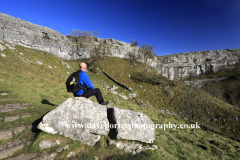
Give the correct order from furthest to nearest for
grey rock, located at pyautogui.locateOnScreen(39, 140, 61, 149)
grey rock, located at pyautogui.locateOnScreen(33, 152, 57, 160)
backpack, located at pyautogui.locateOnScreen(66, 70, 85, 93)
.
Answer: backpack, located at pyautogui.locateOnScreen(66, 70, 85, 93), grey rock, located at pyautogui.locateOnScreen(39, 140, 61, 149), grey rock, located at pyautogui.locateOnScreen(33, 152, 57, 160)

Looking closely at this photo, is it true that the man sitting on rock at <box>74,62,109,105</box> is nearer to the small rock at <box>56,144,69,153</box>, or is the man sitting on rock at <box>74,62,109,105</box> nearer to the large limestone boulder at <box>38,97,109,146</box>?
the large limestone boulder at <box>38,97,109,146</box>

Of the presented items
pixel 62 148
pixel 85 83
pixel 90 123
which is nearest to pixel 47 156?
pixel 62 148

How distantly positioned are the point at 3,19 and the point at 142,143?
54.9 meters

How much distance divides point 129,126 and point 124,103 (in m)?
13.4

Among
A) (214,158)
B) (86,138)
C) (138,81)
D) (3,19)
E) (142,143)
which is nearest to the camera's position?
(86,138)

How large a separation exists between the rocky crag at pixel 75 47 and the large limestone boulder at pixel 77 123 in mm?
29330

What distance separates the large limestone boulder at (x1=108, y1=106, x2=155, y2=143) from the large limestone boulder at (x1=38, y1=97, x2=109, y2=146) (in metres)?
0.73

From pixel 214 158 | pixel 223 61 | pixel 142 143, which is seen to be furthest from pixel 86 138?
pixel 223 61

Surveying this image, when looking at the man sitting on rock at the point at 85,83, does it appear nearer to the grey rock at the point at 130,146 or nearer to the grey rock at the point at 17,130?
the grey rock at the point at 130,146

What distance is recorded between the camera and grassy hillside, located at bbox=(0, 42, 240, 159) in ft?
16.4

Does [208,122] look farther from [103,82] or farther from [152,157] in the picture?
[103,82]

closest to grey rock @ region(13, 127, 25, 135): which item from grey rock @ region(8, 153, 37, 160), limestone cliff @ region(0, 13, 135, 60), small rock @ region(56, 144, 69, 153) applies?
grey rock @ region(8, 153, 37, 160)

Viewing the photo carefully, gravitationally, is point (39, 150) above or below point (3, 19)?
below

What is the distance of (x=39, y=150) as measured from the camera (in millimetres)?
4023
